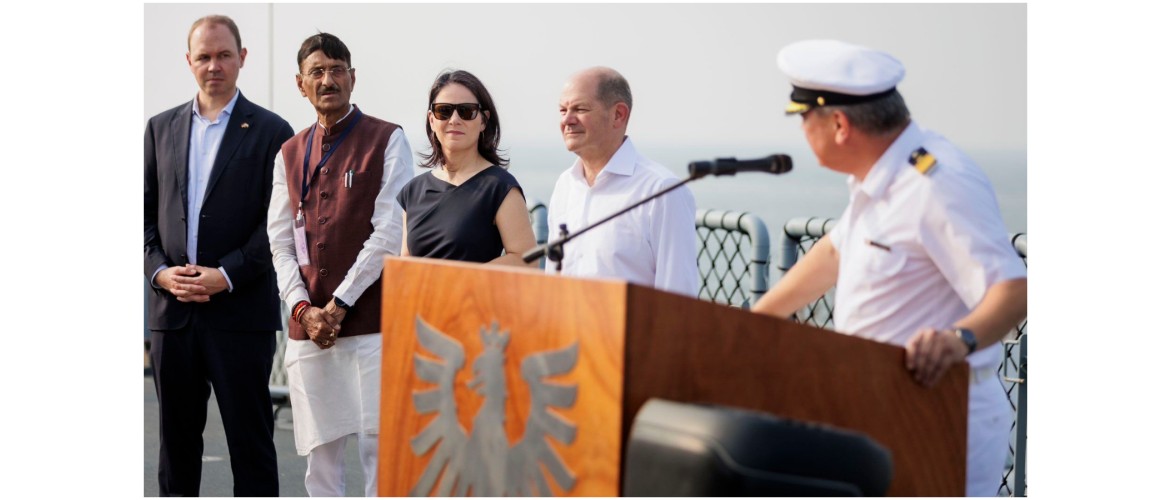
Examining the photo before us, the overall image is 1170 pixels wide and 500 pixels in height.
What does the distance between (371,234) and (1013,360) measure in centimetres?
195

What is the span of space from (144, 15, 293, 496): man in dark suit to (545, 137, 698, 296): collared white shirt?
1206 millimetres

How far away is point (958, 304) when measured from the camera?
8.08ft

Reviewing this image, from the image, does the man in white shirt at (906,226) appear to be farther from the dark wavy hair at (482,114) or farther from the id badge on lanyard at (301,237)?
the id badge on lanyard at (301,237)

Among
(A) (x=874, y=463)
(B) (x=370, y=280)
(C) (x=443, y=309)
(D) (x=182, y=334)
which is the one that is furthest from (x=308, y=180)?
(A) (x=874, y=463)

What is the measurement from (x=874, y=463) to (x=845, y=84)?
0.74 metres

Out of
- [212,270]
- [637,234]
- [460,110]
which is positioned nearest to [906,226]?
[637,234]

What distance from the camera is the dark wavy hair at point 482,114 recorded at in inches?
162

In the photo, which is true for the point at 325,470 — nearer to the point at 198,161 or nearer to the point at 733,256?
A: the point at 198,161

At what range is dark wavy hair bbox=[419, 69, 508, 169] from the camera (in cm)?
411

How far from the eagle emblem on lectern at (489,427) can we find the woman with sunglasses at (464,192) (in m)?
1.53


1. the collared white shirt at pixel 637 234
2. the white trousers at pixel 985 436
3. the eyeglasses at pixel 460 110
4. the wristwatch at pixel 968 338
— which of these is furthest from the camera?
the eyeglasses at pixel 460 110

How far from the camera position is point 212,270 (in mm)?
4340

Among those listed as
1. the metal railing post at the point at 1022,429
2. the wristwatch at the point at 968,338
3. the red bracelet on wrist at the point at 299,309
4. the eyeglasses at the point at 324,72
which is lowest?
the metal railing post at the point at 1022,429

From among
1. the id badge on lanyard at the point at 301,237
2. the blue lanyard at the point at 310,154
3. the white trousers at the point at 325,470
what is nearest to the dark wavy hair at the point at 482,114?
the blue lanyard at the point at 310,154
